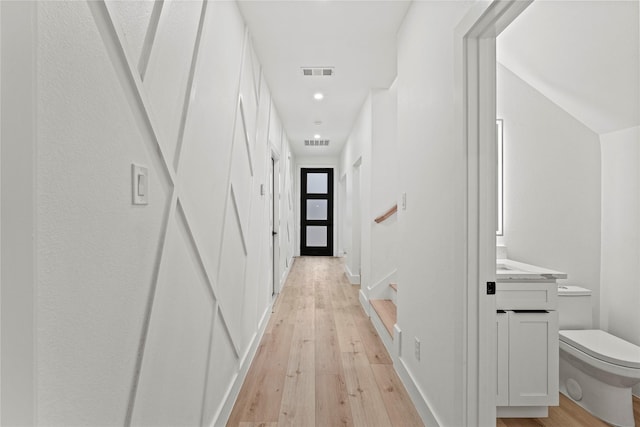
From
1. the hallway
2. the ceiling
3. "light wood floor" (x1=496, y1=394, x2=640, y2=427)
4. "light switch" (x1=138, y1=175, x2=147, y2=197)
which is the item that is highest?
the ceiling

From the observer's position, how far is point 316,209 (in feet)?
28.7

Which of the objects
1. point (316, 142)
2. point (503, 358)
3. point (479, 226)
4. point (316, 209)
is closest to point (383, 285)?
point (503, 358)

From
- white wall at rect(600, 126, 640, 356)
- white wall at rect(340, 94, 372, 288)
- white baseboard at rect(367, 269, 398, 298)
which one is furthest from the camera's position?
white wall at rect(340, 94, 372, 288)

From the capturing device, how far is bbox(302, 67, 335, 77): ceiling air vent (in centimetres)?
334

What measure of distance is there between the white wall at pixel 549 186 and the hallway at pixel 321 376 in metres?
1.48

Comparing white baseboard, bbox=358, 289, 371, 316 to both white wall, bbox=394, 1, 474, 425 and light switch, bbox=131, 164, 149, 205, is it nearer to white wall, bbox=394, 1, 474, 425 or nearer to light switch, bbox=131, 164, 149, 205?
white wall, bbox=394, 1, 474, 425

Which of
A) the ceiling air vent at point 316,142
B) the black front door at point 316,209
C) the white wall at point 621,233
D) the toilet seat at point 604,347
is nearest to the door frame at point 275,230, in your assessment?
the ceiling air vent at point 316,142

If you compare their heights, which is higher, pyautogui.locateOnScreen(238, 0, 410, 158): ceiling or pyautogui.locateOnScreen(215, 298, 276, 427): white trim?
pyautogui.locateOnScreen(238, 0, 410, 158): ceiling

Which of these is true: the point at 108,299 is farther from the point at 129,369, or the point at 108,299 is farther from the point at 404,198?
the point at 404,198

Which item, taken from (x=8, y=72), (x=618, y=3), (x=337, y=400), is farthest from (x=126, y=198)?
(x=618, y=3)

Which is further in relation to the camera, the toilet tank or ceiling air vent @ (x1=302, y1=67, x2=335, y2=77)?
ceiling air vent @ (x1=302, y1=67, x2=335, y2=77)

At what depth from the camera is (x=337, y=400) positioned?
2.14 metres

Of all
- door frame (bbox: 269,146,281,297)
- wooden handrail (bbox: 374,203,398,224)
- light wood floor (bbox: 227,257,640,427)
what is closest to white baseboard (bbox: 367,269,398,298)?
light wood floor (bbox: 227,257,640,427)

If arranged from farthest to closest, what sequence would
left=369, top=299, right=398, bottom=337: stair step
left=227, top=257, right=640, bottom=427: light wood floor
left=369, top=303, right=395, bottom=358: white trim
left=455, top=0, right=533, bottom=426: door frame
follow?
left=369, top=299, right=398, bottom=337: stair step
left=369, top=303, right=395, bottom=358: white trim
left=227, top=257, right=640, bottom=427: light wood floor
left=455, top=0, right=533, bottom=426: door frame
